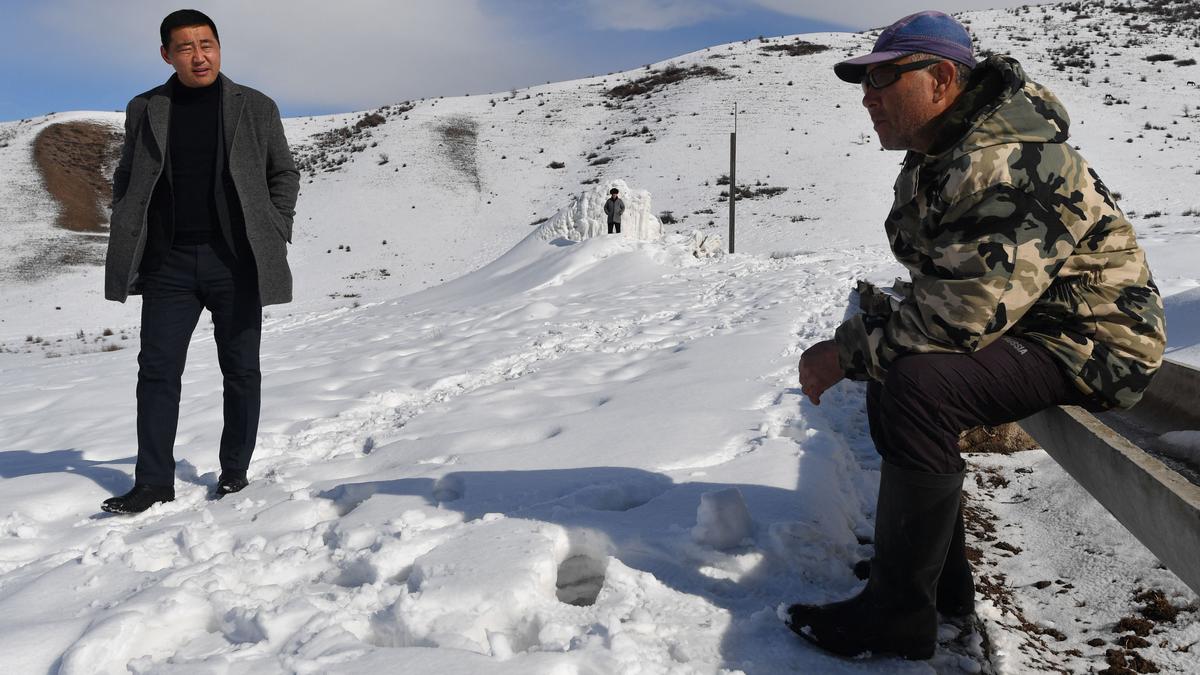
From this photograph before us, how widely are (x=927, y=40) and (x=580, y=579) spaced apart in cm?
182

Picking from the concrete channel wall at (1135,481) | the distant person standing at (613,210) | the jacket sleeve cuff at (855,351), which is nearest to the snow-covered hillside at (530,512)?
the concrete channel wall at (1135,481)

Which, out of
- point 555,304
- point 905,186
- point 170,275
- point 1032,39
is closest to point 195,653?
point 170,275

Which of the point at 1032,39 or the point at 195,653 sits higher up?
the point at 1032,39

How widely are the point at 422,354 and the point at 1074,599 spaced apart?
591 cm

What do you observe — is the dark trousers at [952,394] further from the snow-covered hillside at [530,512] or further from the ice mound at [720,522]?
the ice mound at [720,522]

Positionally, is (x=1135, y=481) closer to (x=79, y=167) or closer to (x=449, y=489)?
(x=449, y=489)

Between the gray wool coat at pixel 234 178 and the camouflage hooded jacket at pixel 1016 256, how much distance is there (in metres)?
2.52

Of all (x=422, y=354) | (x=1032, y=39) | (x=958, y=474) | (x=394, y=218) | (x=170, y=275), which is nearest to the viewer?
(x=958, y=474)

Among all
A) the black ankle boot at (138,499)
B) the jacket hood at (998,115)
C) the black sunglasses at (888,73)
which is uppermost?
the black sunglasses at (888,73)

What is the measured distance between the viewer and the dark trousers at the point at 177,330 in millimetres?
3430

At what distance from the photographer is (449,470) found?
3533mm

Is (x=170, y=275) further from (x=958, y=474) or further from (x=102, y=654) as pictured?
(x=958, y=474)

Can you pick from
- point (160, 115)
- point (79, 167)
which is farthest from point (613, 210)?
point (79, 167)

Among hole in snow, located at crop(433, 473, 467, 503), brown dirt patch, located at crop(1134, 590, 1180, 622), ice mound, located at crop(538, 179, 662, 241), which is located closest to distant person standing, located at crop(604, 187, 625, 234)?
ice mound, located at crop(538, 179, 662, 241)
